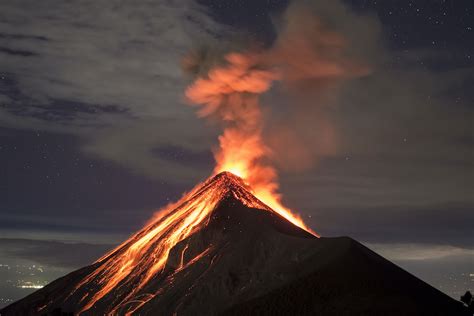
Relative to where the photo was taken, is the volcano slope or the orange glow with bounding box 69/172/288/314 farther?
the orange glow with bounding box 69/172/288/314

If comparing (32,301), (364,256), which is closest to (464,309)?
(364,256)

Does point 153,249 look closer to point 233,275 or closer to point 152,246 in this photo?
point 152,246

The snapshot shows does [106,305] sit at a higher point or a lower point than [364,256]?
lower

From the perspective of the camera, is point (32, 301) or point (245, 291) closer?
point (245, 291)

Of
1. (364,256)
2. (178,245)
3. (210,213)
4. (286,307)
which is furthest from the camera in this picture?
(210,213)

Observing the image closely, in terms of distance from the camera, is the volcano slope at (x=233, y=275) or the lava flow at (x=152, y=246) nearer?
the volcano slope at (x=233, y=275)

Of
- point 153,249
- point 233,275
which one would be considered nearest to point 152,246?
point 153,249

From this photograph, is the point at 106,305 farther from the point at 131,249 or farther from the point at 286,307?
the point at 286,307

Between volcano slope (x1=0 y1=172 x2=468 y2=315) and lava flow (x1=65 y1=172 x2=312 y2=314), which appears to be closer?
volcano slope (x1=0 y1=172 x2=468 y2=315)

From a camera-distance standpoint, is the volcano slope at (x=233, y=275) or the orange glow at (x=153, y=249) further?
the orange glow at (x=153, y=249)
